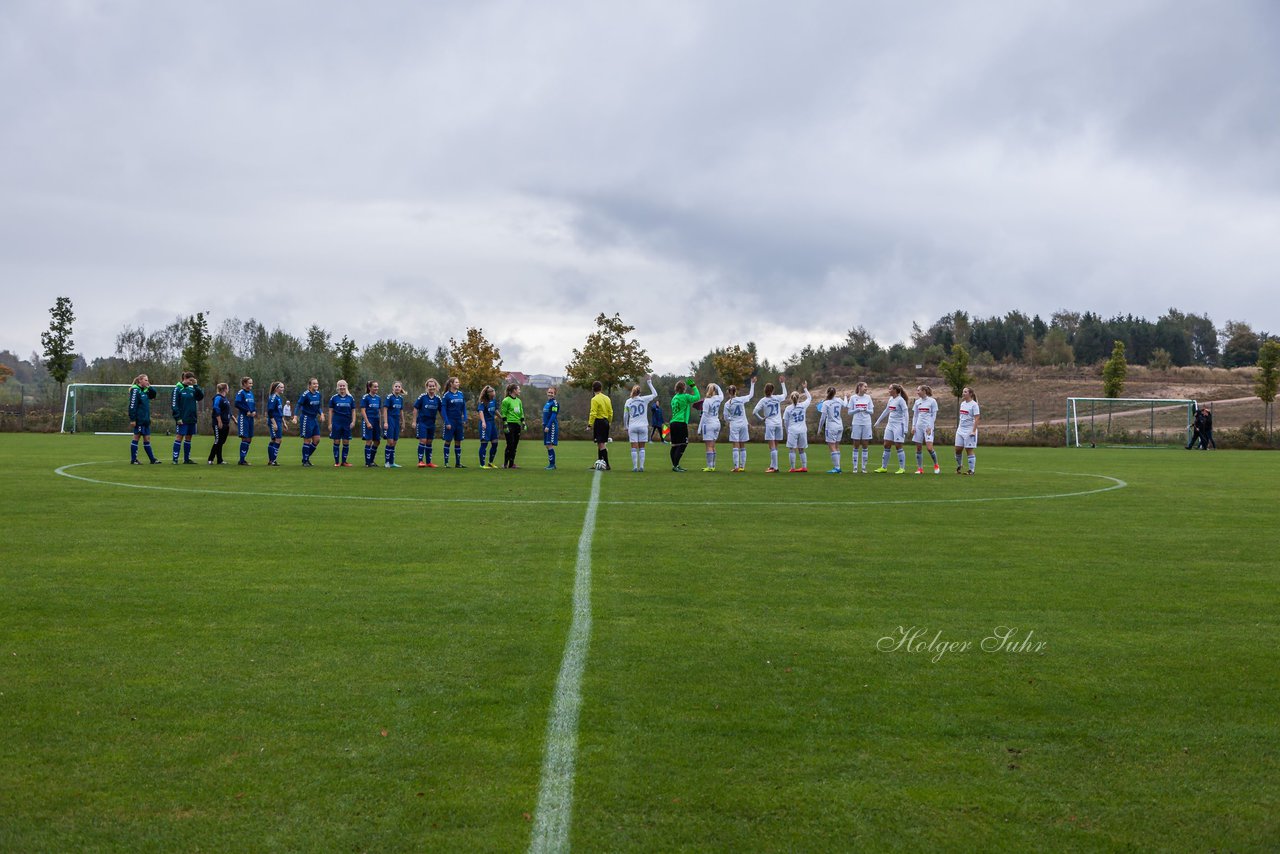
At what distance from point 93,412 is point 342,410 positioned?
115 ft

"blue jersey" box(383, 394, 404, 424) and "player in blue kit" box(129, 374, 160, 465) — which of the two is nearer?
"player in blue kit" box(129, 374, 160, 465)

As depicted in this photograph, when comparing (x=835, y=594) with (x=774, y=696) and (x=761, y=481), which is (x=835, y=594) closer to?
(x=774, y=696)

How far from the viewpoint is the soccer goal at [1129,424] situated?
53.7m

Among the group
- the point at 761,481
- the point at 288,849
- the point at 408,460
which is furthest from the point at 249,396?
the point at 288,849

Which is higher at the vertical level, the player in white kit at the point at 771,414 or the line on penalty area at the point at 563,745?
the player in white kit at the point at 771,414

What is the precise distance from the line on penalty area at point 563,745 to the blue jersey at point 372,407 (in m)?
18.0

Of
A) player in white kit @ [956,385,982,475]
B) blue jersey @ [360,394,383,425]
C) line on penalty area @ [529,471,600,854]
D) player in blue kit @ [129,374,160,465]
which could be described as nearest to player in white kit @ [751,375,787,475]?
player in white kit @ [956,385,982,475]

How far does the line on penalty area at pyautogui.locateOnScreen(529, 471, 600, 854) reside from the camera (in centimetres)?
374

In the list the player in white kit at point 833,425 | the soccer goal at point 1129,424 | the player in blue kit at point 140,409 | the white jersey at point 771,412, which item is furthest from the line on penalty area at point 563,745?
the soccer goal at point 1129,424

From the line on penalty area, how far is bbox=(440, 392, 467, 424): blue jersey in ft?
56.3

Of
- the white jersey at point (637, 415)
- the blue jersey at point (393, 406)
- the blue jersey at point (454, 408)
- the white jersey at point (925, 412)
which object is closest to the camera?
the white jersey at point (925, 412)

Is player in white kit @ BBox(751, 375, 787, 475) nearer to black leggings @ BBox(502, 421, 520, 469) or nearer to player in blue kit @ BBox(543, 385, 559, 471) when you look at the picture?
player in blue kit @ BBox(543, 385, 559, 471)

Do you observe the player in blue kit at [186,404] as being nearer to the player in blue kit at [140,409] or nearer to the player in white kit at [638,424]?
the player in blue kit at [140,409]

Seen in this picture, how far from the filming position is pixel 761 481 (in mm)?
21047
